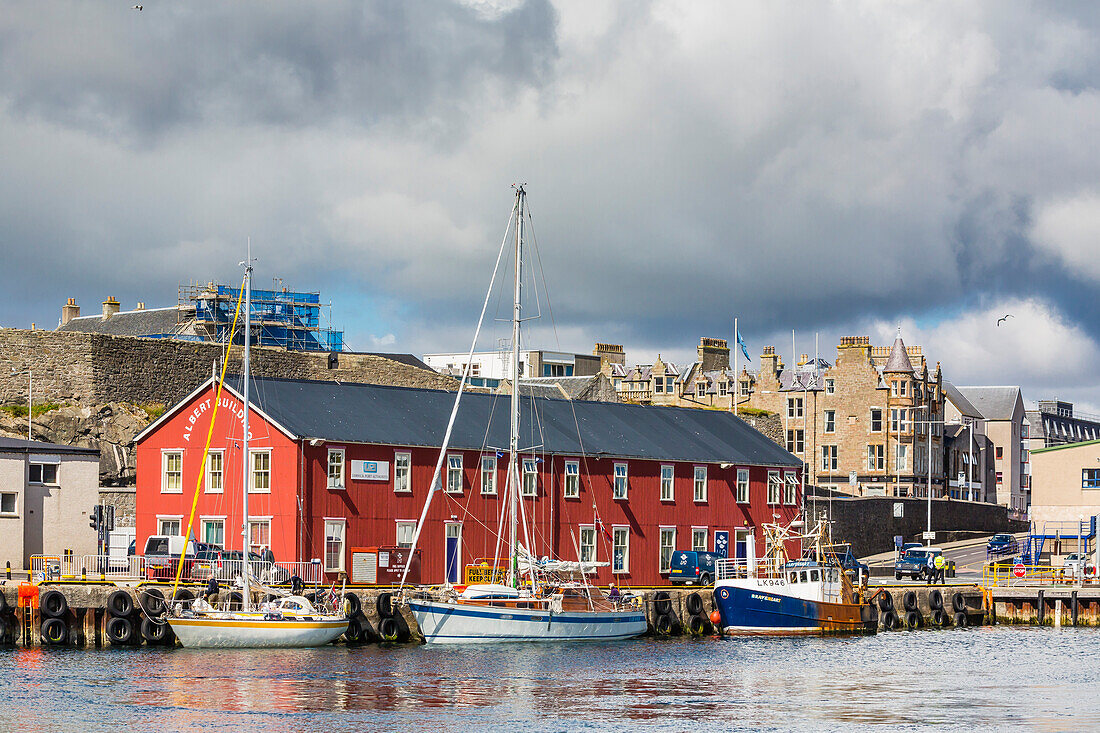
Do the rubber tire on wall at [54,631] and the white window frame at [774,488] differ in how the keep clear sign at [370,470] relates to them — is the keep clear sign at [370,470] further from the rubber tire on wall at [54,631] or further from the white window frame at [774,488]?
the white window frame at [774,488]

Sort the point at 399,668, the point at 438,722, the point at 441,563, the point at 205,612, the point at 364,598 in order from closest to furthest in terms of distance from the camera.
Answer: the point at 438,722 → the point at 399,668 → the point at 205,612 → the point at 364,598 → the point at 441,563

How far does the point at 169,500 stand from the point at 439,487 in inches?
378

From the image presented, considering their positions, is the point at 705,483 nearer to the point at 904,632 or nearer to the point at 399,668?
the point at 904,632

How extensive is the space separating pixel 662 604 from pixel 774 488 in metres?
17.1

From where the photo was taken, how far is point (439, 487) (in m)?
57.8

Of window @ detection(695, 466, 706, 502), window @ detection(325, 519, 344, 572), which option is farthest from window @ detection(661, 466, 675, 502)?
window @ detection(325, 519, 344, 572)

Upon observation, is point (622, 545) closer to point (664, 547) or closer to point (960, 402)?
point (664, 547)

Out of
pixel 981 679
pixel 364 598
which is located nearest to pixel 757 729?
pixel 981 679

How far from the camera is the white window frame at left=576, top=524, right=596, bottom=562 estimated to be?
6169 cm

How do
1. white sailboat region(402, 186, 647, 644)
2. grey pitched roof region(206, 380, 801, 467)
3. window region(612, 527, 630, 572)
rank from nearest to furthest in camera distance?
white sailboat region(402, 186, 647, 644)
grey pitched roof region(206, 380, 801, 467)
window region(612, 527, 630, 572)

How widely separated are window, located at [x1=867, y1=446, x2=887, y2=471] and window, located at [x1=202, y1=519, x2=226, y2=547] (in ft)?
192

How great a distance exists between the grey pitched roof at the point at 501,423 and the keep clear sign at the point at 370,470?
772 mm

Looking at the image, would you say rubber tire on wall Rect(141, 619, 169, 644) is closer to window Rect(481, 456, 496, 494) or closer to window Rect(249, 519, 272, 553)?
window Rect(249, 519, 272, 553)

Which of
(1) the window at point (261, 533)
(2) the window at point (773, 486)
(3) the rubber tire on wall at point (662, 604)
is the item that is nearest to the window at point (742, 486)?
(2) the window at point (773, 486)
